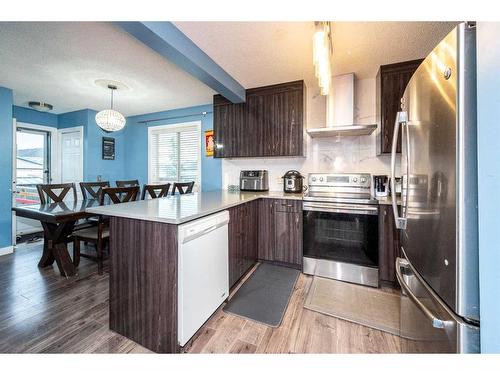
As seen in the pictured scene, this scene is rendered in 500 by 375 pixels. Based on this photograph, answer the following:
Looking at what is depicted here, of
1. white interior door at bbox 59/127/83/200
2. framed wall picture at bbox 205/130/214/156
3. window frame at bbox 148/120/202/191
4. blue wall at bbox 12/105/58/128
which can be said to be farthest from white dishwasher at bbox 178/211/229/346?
blue wall at bbox 12/105/58/128

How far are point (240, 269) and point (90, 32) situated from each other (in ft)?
8.47

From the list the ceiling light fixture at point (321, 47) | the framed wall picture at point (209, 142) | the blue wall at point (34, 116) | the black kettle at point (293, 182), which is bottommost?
the black kettle at point (293, 182)

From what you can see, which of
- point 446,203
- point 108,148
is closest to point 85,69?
point 108,148

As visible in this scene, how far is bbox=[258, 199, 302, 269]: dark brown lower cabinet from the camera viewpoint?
248 cm

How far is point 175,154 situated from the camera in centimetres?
405

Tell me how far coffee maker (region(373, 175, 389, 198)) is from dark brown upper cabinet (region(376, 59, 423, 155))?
0.31 metres

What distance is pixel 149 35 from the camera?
1539 mm

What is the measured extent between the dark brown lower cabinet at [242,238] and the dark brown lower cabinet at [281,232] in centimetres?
11

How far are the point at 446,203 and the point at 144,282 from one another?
1.64 meters

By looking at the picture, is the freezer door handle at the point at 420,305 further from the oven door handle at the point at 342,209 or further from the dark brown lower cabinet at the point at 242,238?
the dark brown lower cabinet at the point at 242,238

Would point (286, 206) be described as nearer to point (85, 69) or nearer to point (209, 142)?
point (209, 142)

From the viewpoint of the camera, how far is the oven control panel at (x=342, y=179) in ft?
7.86

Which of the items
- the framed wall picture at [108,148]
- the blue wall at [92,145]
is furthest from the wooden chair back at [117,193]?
the framed wall picture at [108,148]
